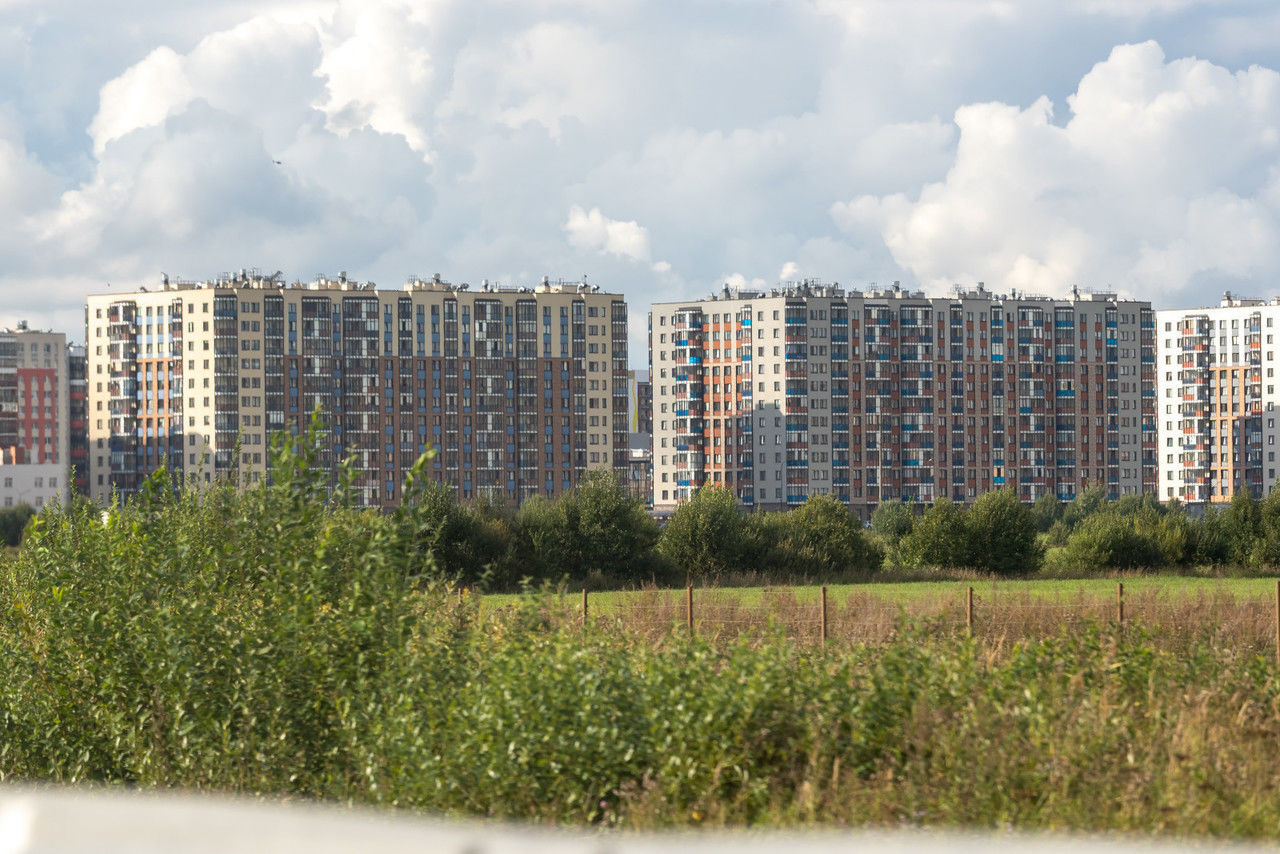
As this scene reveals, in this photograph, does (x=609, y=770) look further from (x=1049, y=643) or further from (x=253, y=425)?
(x=253, y=425)

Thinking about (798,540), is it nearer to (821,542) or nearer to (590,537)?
(821,542)

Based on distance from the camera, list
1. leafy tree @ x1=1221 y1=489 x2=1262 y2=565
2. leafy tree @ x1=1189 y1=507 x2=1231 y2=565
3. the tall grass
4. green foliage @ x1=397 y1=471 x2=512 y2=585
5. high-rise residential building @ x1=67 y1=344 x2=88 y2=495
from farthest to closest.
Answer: high-rise residential building @ x1=67 y1=344 x2=88 y2=495 < leafy tree @ x1=1189 y1=507 x2=1231 y2=565 < leafy tree @ x1=1221 y1=489 x2=1262 y2=565 < green foliage @ x1=397 y1=471 x2=512 y2=585 < the tall grass

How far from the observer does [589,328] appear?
16438 cm

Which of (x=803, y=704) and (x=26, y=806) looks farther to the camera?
(x=803, y=704)

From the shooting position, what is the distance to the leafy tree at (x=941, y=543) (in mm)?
68438

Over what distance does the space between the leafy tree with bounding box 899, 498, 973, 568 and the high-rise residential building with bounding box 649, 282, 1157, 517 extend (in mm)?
93639

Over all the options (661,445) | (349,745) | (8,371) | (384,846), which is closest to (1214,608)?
(349,745)

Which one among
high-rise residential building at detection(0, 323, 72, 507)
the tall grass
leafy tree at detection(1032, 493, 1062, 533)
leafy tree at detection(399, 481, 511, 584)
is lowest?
leafy tree at detection(1032, 493, 1062, 533)

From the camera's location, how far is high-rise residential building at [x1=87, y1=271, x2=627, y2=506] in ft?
516

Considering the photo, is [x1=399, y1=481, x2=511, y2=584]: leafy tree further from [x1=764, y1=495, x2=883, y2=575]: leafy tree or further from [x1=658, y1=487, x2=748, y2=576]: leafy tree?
[x1=764, y1=495, x2=883, y2=575]: leafy tree

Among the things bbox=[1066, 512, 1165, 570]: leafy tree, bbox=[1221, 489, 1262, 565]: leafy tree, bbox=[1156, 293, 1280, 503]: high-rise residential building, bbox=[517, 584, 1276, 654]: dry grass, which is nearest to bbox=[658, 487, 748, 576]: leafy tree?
bbox=[1066, 512, 1165, 570]: leafy tree

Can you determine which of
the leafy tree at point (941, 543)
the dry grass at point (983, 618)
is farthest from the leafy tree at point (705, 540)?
the dry grass at point (983, 618)

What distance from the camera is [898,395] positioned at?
168m

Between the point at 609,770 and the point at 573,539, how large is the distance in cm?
5316
